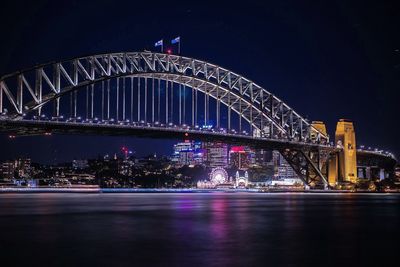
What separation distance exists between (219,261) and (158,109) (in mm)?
67129

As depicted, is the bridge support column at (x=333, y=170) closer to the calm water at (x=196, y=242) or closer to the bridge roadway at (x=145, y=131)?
the bridge roadway at (x=145, y=131)

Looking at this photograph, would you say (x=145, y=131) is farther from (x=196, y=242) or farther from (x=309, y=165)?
(x=196, y=242)

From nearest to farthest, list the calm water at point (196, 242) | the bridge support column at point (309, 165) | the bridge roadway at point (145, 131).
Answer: the calm water at point (196, 242)
the bridge roadway at point (145, 131)
the bridge support column at point (309, 165)

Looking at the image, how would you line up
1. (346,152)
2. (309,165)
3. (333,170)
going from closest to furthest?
(309,165) < (346,152) < (333,170)

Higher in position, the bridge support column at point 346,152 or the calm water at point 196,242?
the bridge support column at point 346,152

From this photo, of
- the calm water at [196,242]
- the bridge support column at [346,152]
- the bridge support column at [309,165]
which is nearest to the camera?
the calm water at [196,242]

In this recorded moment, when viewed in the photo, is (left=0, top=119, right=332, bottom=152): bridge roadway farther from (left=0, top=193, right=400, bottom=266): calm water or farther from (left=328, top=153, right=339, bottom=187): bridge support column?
(left=0, top=193, right=400, bottom=266): calm water

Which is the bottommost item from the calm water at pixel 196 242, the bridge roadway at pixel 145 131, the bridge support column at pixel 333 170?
the calm water at pixel 196 242

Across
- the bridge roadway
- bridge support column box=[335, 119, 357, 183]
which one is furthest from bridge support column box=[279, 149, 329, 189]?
bridge support column box=[335, 119, 357, 183]

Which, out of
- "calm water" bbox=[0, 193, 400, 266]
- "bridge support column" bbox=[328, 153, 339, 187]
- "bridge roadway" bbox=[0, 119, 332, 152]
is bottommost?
"calm water" bbox=[0, 193, 400, 266]

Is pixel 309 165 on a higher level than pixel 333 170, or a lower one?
higher

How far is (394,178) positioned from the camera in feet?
457

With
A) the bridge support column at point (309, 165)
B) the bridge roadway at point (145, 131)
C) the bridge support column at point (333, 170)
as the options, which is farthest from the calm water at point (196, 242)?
the bridge support column at point (333, 170)

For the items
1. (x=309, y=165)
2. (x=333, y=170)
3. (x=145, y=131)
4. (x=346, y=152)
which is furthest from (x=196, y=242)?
(x=333, y=170)
